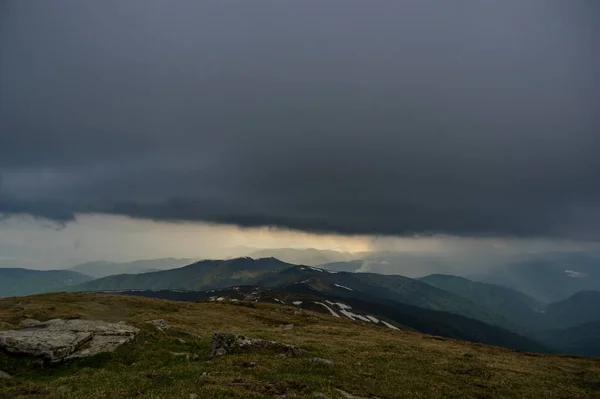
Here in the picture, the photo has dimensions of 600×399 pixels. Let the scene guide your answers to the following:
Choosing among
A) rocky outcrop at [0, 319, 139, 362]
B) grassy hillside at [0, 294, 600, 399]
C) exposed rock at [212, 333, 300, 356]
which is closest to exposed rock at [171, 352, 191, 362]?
grassy hillside at [0, 294, 600, 399]

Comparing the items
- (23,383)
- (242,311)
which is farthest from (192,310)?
(23,383)

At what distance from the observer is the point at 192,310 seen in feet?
262

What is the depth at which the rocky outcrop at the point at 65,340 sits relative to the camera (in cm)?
2758

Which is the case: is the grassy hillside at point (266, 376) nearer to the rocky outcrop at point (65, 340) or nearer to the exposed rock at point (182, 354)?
the exposed rock at point (182, 354)

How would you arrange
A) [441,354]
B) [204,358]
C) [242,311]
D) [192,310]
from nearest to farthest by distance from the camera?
1. [204,358]
2. [441,354]
3. [192,310]
4. [242,311]

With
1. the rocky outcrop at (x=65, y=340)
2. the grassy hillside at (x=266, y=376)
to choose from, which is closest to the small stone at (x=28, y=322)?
the grassy hillside at (x=266, y=376)

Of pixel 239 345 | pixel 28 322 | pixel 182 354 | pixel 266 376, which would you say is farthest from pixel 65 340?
pixel 28 322

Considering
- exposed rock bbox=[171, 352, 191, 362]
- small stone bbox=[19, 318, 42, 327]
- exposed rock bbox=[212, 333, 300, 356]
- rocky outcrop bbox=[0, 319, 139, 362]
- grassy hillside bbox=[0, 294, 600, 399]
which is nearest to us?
grassy hillside bbox=[0, 294, 600, 399]

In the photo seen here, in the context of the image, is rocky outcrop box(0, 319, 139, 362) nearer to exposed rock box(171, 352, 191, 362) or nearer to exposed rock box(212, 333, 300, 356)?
exposed rock box(171, 352, 191, 362)

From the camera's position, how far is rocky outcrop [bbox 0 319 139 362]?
90.5 ft

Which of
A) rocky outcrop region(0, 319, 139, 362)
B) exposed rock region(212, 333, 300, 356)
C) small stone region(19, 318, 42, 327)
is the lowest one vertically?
small stone region(19, 318, 42, 327)

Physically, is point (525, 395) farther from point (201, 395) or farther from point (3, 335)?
point (3, 335)

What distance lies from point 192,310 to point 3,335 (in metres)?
52.6

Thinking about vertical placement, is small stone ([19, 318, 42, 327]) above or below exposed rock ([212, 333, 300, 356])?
below
